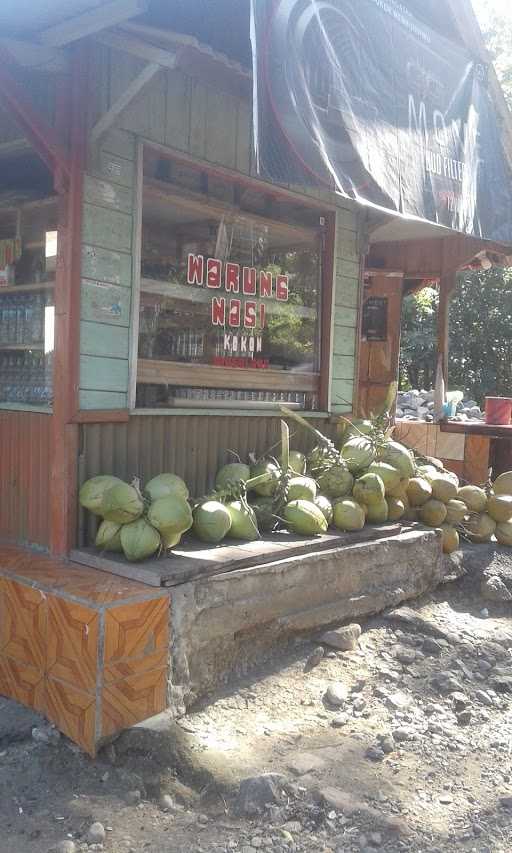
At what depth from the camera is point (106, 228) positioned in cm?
448

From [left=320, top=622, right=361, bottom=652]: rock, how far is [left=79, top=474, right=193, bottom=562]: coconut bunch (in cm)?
115

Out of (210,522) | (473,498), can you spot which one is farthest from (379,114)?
(473,498)

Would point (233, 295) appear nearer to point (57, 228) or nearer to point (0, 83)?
point (57, 228)

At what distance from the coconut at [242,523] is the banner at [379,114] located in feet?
6.34

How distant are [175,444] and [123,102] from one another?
203 centimetres

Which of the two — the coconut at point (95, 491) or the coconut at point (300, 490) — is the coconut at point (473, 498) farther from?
the coconut at point (95, 491)

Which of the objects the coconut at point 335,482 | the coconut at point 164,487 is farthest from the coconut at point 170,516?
the coconut at point 335,482

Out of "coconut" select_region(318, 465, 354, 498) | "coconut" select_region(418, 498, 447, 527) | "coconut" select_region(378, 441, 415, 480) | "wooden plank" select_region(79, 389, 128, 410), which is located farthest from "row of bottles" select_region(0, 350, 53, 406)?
"coconut" select_region(418, 498, 447, 527)

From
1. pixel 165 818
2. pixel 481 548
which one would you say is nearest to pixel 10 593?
pixel 165 818

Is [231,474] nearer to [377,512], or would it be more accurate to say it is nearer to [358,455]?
[358,455]

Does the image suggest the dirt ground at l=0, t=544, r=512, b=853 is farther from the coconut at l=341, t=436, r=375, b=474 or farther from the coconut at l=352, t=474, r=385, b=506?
the coconut at l=341, t=436, r=375, b=474

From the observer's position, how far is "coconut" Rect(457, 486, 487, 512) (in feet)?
20.8

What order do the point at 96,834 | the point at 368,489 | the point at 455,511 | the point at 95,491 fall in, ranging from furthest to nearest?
the point at 455,511 → the point at 368,489 → the point at 95,491 → the point at 96,834

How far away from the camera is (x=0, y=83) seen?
12.5 ft
